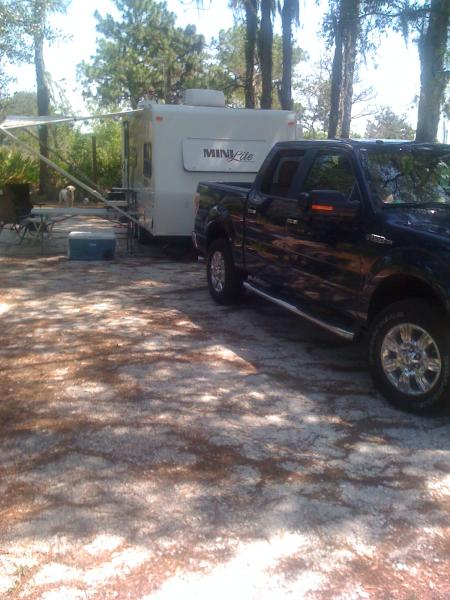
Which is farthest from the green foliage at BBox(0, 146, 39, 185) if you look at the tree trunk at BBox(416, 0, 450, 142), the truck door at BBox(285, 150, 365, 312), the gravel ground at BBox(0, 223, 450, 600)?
the truck door at BBox(285, 150, 365, 312)

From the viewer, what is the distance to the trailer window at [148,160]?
1154 cm

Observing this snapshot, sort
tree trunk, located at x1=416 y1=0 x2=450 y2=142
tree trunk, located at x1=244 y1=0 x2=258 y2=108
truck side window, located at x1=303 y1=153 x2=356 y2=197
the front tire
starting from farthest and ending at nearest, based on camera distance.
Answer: tree trunk, located at x1=244 y1=0 x2=258 y2=108 < tree trunk, located at x1=416 y1=0 x2=450 y2=142 < truck side window, located at x1=303 y1=153 x2=356 y2=197 < the front tire

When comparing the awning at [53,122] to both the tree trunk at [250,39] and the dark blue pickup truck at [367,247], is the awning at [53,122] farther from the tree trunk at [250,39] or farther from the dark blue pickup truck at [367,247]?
the tree trunk at [250,39]

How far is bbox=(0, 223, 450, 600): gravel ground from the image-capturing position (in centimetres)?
308

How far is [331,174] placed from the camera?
20.1 feet

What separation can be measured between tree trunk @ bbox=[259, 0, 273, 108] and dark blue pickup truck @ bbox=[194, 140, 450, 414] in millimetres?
12504

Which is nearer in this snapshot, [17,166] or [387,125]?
[17,166]

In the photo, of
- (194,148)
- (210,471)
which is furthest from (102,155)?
(210,471)

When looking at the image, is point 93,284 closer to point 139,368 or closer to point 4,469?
point 139,368

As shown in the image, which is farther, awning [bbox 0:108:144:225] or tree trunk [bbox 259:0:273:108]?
tree trunk [bbox 259:0:273:108]

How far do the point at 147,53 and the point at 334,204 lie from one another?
35801 mm

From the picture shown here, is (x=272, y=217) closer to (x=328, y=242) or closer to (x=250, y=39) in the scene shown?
(x=328, y=242)

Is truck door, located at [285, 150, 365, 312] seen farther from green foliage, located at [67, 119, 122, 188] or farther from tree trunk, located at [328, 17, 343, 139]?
green foliage, located at [67, 119, 122, 188]

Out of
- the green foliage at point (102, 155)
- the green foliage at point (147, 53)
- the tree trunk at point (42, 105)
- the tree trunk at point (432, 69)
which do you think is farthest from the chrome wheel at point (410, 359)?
the green foliage at point (147, 53)
